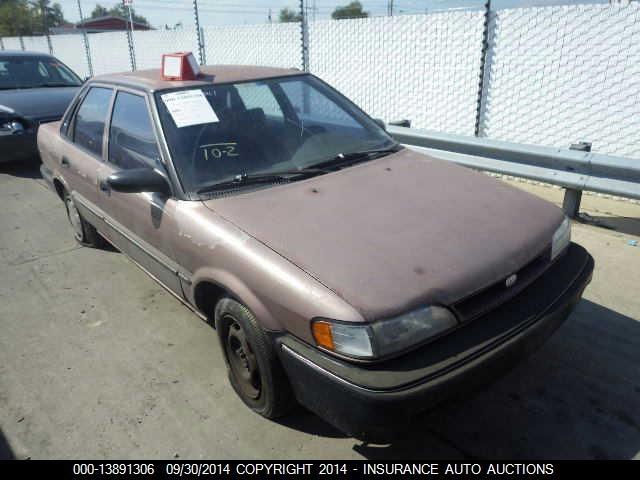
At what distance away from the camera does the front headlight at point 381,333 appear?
1.88m

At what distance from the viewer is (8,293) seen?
3.95m

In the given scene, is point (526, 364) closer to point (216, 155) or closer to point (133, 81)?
point (216, 155)

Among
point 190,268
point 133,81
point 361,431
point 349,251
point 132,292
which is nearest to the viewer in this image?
point 361,431

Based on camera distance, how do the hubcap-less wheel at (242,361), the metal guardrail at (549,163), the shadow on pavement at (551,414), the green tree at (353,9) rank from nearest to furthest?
the shadow on pavement at (551,414) < the hubcap-less wheel at (242,361) < the metal guardrail at (549,163) < the green tree at (353,9)

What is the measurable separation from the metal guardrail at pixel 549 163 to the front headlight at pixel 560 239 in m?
1.98

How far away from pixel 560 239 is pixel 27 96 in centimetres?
773

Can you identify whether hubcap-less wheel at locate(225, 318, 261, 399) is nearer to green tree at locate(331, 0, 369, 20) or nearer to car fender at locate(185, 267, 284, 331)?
car fender at locate(185, 267, 284, 331)

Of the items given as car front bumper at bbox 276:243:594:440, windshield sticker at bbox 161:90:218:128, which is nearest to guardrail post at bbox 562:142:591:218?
car front bumper at bbox 276:243:594:440

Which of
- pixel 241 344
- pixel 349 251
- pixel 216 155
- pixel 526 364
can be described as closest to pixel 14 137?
pixel 216 155

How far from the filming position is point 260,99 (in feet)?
11.0

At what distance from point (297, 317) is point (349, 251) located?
374mm

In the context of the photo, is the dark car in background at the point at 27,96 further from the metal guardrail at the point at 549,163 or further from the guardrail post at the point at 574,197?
the guardrail post at the point at 574,197

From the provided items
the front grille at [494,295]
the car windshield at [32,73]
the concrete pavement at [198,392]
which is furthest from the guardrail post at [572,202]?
the car windshield at [32,73]

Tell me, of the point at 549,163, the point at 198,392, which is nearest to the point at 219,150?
the point at 198,392
